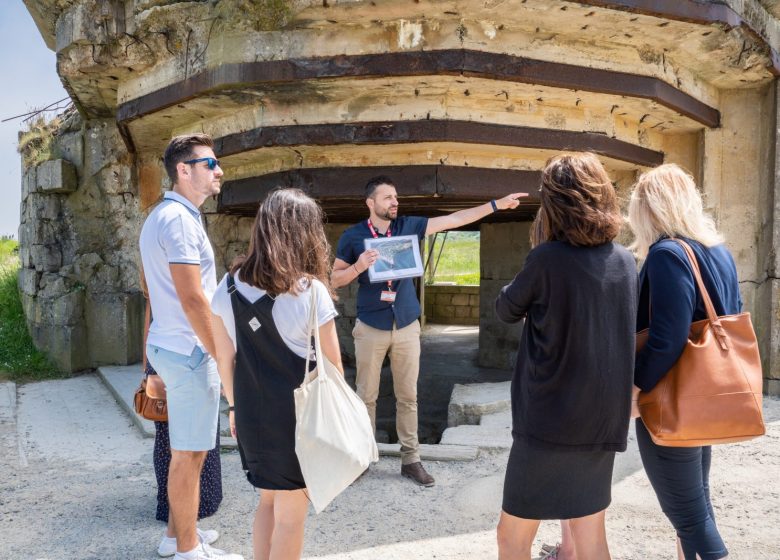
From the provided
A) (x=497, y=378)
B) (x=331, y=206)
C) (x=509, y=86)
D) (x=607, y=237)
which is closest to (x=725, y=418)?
(x=607, y=237)

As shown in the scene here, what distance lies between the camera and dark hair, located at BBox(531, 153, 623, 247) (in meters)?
1.93

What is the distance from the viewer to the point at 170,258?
2471 mm

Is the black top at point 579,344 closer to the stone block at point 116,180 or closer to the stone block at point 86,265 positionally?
the stone block at point 116,180

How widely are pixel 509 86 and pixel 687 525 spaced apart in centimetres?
309

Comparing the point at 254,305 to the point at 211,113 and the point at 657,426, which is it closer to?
the point at 657,426

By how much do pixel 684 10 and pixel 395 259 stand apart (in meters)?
2.46

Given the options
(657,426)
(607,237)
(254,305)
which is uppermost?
(607,237)

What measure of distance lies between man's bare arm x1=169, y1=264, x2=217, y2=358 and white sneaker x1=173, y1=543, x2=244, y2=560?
873 millimetres

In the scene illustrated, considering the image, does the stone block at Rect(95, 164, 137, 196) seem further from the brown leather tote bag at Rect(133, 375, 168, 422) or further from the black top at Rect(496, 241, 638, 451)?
the black top at Rect(496, 241, 638, 451)

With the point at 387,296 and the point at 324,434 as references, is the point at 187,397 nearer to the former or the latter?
the point at 324,434

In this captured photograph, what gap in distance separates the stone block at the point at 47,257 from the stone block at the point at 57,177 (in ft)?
1.92

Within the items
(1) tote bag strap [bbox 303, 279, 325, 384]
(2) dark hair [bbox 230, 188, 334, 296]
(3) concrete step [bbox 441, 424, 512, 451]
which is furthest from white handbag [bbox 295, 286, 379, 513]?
(3) concrete step [bbox 441, 424, 512, 451]

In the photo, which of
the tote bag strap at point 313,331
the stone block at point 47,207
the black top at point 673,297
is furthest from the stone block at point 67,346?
the black top at point 673,297

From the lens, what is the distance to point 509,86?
14.3 feet
